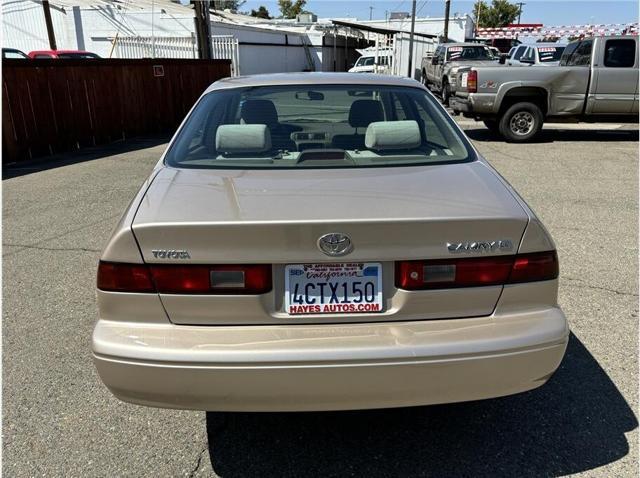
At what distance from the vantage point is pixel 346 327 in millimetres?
2094

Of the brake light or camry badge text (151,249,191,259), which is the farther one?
the brake light

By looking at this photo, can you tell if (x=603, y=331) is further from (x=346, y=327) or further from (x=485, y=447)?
(x=346, y=327)

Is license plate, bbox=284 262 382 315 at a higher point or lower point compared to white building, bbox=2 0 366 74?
lower

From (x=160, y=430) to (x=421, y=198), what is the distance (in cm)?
168

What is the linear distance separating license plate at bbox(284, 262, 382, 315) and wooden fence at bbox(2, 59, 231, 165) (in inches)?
365

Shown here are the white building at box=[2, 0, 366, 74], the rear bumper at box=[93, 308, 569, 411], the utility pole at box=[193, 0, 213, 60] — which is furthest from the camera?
the white building at box=[2, 0, 366, 74]

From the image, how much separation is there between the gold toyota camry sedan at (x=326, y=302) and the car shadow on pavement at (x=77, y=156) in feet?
25.3

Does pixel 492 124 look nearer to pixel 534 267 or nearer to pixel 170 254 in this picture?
pixel 534 267

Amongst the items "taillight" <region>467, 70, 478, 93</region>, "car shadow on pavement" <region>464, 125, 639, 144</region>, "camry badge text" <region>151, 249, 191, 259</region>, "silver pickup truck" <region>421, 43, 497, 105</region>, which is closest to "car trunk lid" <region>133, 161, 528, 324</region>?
"camry badge text" <region>151, 249, 191, 259</region>

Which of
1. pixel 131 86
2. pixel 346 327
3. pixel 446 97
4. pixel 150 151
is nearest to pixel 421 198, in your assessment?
pixel 346 327

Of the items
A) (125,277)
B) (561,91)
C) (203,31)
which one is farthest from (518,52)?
(125,277)

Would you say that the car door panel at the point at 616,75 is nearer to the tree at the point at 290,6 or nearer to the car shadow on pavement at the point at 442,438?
the car shadow on pavement at the point at 442,438

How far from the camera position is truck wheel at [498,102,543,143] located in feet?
36.9

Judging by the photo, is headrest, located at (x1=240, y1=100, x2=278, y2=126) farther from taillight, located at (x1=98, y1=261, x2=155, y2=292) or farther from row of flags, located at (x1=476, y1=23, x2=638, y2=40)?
row of flags, located at (x1=476, y1=23, x2=638, y2=40)
